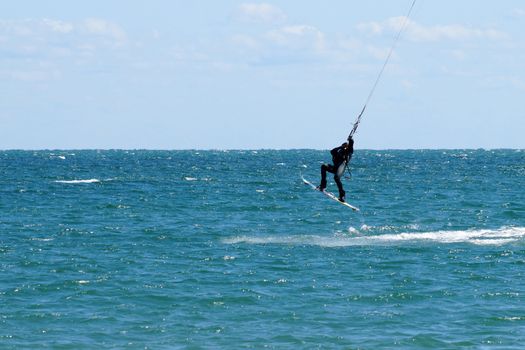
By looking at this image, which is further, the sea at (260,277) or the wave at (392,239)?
the wave at (392,239)

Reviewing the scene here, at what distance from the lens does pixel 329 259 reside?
4153 cm

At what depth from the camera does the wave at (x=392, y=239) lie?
158 ft

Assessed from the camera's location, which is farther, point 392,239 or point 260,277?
point 392,239

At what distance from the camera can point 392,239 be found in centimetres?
4969

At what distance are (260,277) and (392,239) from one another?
1436cm

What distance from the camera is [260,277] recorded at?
37.0 m

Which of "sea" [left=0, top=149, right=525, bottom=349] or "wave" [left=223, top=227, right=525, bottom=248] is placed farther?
"wave" [left=223, top=227, right=525, bottom=248]

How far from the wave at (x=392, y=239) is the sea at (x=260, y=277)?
0.35 ft

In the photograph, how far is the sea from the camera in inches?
1092

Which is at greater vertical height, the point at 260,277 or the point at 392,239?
the point at 392,239

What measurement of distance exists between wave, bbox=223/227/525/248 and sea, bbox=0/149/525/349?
0.11 m

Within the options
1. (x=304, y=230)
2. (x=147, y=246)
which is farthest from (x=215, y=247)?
(x=304, y=230)

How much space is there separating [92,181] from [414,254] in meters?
70.7

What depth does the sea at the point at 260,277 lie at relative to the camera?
1092 inches
